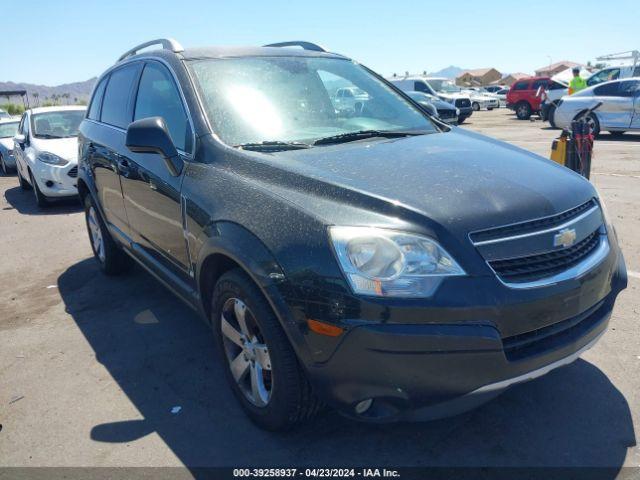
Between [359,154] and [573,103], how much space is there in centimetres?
1470

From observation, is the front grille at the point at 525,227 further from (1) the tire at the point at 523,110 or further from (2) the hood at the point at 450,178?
(1) the tire at the point at 523,110

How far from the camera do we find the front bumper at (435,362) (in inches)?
84.6

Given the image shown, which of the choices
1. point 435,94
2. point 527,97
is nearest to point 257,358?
point 435,94

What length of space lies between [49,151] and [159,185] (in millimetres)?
6662

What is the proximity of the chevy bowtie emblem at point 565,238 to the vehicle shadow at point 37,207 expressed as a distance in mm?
8219

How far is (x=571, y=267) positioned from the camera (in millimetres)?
2436

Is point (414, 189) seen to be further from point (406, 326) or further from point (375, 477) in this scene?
point (375, 477)

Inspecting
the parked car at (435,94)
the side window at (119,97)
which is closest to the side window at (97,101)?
the side window at (119,97)

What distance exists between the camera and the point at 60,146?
933 cm

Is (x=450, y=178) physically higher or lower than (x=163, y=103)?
lower

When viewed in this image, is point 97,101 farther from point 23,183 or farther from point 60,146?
point 23,183

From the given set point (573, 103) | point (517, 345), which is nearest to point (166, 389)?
point (517, 345)

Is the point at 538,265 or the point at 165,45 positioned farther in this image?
the point at 165,45

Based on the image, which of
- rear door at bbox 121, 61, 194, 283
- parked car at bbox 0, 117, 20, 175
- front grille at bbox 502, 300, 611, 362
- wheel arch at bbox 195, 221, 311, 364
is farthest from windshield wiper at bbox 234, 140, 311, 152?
parked car at bbox 0, 117, 20, 175
